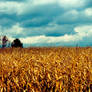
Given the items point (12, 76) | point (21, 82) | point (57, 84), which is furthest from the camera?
point (12, 76)

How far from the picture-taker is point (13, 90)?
3812 millimetres

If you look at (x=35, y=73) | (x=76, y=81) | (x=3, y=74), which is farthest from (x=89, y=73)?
(x=3, y=74)

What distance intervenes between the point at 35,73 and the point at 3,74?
0.84 metres

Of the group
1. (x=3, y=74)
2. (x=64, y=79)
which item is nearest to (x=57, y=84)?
(x=64, y=79)

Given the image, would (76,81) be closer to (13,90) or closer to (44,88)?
(44,88)

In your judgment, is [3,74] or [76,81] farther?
[3,74]

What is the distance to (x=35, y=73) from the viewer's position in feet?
12.3

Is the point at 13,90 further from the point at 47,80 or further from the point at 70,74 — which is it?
the point at 70,74

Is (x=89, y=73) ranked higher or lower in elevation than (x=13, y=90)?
higher

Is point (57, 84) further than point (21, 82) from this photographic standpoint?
No

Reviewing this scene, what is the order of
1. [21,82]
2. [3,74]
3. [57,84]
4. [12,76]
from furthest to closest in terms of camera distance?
[3,74]
[12,76]
[21,82]
[57,84]

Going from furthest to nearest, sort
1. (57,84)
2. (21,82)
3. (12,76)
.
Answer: (12,76), (21,82), (57,84)

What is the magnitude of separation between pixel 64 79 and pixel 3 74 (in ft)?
4.36

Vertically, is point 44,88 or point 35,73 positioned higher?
point 35,73
